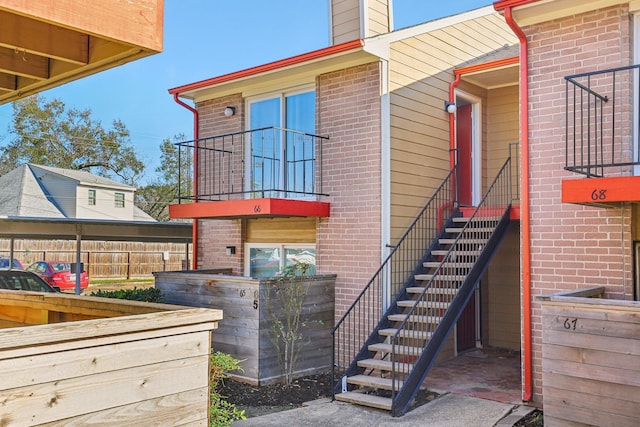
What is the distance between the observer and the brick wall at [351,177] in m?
8.10

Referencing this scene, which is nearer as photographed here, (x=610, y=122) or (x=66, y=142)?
(x=610, y=122)

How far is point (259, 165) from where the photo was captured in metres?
9.70

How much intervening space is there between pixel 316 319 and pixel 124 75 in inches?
3418

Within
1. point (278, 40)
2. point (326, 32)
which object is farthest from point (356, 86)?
point (278, 40)

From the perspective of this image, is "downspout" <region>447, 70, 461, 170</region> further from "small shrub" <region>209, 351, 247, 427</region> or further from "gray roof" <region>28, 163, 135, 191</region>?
"gray roof" <region>28, 163, 135, 191</region>

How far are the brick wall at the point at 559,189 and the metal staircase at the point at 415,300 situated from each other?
3.75ft

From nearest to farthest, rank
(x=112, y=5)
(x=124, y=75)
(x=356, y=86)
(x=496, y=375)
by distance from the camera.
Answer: (x=112, y=5), (x=496, y=375), (x=356, y=86), (x=124, y=75)

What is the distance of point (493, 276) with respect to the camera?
32.1ft

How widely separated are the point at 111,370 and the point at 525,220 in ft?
16.3

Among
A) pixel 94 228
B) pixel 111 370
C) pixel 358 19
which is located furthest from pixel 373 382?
pixel 94 228

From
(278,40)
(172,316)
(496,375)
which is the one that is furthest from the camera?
(278,40)

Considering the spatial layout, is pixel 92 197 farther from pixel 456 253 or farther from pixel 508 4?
pixel 508 4

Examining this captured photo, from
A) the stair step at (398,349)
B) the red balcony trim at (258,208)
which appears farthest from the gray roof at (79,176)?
the stair step at (398,349)

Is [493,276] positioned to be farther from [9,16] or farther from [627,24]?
[9,16]
